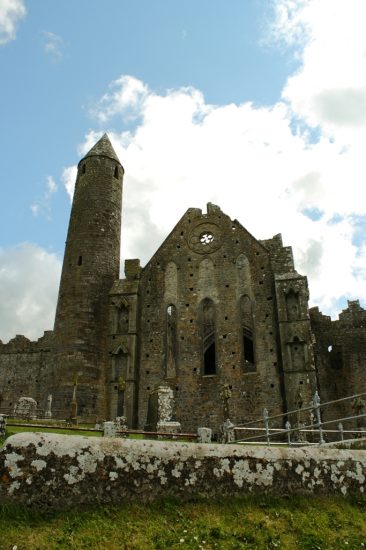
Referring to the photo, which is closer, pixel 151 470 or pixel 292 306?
pixel 151 470

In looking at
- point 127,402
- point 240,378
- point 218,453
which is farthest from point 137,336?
point 218,453

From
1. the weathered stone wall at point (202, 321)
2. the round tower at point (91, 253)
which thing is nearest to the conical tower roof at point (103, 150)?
the round tower at point (91, 253)

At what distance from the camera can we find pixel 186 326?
24.6 m

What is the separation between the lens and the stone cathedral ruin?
2248 cm

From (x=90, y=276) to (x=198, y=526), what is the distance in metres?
21.9

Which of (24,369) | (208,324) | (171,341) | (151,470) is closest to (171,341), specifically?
(171,341)

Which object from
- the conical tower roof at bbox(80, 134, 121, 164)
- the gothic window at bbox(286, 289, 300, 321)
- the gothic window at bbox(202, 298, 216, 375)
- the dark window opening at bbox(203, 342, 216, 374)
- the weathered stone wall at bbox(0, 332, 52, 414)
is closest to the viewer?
the gothic window at bbox(286, 289, 300, 321)

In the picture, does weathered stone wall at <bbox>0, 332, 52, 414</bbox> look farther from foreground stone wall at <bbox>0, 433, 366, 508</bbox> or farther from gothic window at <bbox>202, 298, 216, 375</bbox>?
foreground stone wall at <bbox>0, 433, 366, 508</bbox>

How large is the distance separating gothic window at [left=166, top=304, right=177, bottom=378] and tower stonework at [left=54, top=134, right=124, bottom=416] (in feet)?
10.3

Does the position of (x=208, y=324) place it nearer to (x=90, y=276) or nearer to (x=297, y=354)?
Result: (x=297, y=354)

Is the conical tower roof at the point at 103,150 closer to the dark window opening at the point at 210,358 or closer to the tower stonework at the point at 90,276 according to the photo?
the tower stonework at the point at 90,276

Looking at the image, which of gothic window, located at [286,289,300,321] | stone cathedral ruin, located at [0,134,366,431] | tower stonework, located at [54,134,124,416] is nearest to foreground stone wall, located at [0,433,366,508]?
stone cathedral ruin, located at [0,134,366,431]

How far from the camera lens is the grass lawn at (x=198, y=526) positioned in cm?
405

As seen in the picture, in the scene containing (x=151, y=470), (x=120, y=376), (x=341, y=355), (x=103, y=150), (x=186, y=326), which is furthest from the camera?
(x=103, y=150)
